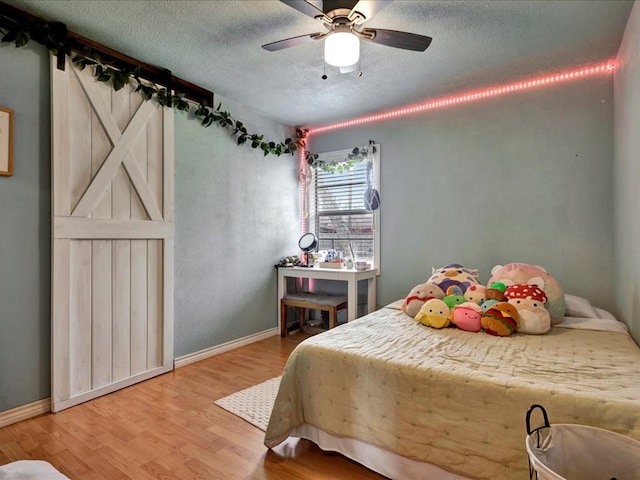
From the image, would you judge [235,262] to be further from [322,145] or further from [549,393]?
[549,393]

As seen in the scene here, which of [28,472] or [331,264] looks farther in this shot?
[331,264]

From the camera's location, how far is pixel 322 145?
439cm

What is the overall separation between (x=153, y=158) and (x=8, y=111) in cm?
93

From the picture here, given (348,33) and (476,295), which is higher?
(348,33)

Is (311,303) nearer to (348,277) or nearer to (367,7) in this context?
(348,277)

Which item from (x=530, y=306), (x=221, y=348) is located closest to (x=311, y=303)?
(x=221, y=348)

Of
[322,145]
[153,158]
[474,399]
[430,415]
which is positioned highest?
[322,145]

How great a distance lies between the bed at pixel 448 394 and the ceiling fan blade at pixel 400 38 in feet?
5.49

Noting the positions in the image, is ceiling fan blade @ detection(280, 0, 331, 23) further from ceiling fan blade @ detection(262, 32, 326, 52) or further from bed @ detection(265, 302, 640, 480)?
bed @ detection(265, 302, 640, 480)

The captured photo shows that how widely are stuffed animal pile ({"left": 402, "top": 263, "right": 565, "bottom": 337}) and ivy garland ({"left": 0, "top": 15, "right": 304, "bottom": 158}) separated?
2371 mm

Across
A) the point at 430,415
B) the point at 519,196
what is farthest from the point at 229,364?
the point at 519,196

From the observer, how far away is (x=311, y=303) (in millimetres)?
3805

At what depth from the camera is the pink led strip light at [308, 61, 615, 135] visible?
9.30 ft

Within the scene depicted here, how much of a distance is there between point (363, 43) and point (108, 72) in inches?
70.7
